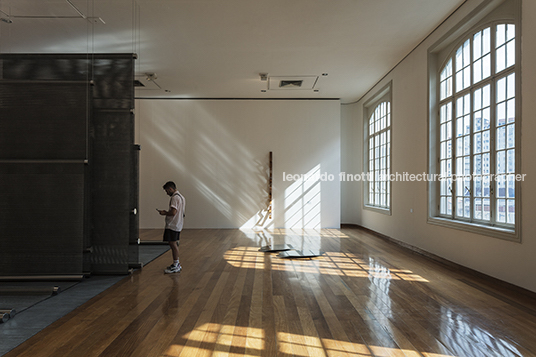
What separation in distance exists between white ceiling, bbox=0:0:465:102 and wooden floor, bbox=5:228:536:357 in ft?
10.8

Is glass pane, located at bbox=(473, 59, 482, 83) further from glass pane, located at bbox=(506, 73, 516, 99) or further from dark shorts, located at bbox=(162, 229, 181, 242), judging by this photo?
dark shorts, located at bbox=(162, 229, 181, 242)

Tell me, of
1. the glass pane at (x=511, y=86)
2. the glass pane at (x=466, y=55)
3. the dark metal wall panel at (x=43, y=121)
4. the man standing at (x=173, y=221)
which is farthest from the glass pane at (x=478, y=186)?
the dark metal wall panel at (x=43, y=121)

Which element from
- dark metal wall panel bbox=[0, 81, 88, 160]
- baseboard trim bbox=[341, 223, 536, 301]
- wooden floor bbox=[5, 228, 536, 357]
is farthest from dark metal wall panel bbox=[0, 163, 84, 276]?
baseboard trim bbox=[341, 223, 536, 301]

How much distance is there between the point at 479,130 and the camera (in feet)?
19.2

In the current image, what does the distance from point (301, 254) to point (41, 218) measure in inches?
168

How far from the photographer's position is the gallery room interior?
3488 mm

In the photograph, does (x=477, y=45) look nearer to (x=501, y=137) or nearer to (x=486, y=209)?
(x=501, y=137)

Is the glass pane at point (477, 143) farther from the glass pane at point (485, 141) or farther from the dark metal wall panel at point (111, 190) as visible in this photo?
the dark metal wall panel at point (111, 190)

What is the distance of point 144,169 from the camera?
12.2 meters

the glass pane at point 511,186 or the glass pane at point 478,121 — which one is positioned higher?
the glass pane at point 478,121

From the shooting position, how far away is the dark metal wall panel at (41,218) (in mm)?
5117

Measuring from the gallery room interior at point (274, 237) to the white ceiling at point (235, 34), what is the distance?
0.15 feet

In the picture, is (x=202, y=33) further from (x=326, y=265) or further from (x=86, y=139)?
(x=326, y=265)

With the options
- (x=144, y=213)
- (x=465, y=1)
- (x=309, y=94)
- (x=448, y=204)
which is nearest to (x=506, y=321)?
(x=448, y=204)
